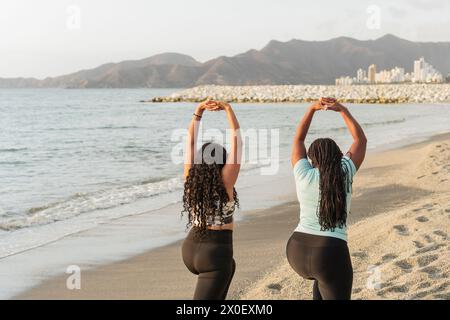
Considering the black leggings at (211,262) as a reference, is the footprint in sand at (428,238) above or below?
below

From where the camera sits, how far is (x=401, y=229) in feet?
24.0

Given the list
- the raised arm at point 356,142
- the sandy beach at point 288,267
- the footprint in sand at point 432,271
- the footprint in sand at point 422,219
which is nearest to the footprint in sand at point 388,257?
the sandy beach at point 288,267

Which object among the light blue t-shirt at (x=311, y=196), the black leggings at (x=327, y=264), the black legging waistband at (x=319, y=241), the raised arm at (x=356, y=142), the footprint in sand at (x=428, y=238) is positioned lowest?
the footprint in sand at (x=428, y=238)

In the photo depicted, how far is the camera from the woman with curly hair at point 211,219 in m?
3.60

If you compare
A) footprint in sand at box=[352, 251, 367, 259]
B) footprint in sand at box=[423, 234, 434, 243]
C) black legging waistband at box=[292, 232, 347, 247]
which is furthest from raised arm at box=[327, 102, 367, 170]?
footprint in sand at box=[423, 234, 434, 243]

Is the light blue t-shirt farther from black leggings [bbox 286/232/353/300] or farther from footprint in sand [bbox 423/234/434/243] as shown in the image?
footprint in sand [bbox 423/234/434/243]

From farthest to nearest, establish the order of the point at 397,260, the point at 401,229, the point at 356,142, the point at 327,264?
the point at 401,229 → the point at 397,260 → the point at 356,142 → the point at 327,264

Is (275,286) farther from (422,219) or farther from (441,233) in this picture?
(422,219)

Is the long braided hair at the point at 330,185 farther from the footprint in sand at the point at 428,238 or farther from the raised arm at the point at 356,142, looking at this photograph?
the footprint in sand at the point at 428,238

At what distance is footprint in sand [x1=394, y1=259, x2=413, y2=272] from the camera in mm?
5725

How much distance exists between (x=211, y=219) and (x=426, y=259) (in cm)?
306

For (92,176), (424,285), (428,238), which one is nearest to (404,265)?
(424,285)

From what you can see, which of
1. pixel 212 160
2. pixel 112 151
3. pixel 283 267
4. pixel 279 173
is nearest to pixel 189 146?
pixel 212 160

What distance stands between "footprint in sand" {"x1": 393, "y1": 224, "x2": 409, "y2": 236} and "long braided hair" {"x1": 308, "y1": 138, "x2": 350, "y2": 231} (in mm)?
3661
